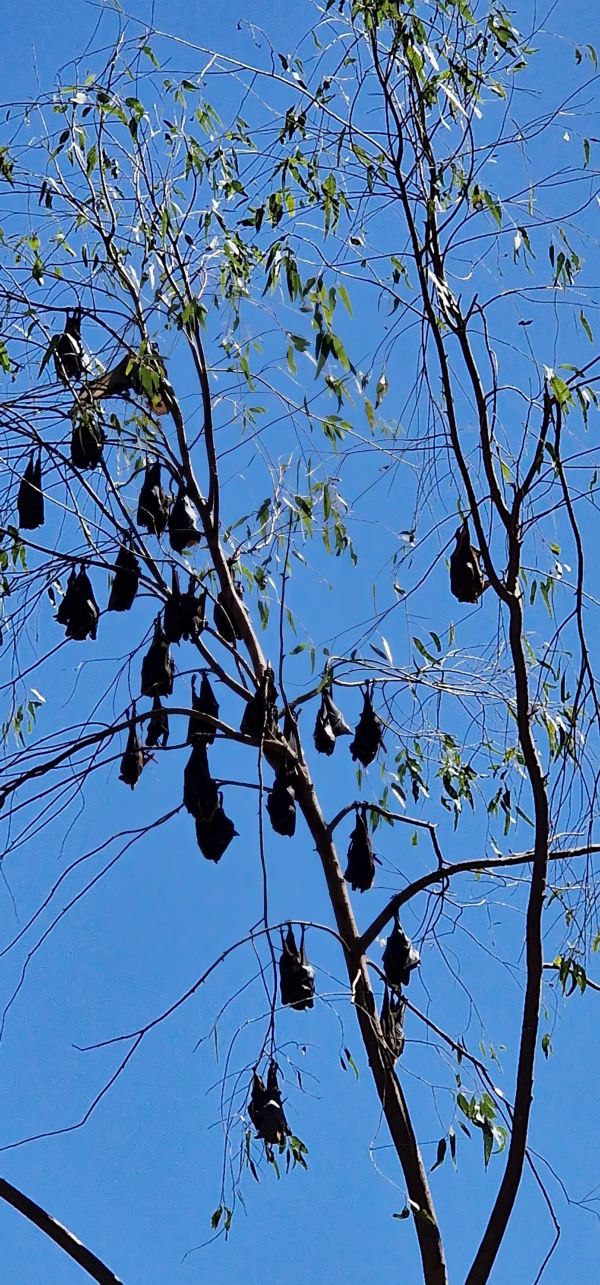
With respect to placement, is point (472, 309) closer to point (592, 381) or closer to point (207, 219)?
point (592, 381)

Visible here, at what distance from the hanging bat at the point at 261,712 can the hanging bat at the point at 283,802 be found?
3.1 inches

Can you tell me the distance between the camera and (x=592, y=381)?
244cm

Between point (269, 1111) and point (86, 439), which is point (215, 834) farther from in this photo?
point (86, 439)

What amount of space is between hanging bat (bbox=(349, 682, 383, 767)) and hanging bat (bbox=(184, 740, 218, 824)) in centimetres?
34

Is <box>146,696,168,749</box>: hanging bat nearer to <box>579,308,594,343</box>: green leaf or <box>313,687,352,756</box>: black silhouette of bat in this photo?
<box>313,687,352,756</box>: black silhouette of bat

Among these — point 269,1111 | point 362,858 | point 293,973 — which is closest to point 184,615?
point 362,858

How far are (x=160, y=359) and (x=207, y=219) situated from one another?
1.36 ft

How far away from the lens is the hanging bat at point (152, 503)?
3.16m

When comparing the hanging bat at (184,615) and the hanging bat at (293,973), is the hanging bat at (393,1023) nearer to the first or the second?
the hanging bat at (293,973)

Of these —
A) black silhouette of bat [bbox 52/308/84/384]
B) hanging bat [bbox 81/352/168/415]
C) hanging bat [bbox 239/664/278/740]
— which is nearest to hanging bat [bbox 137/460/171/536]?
hanging bat [bbox 81/352/168/415]

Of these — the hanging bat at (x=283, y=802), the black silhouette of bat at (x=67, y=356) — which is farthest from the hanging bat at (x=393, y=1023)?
the black silhouette of bat at (x=67, y=356)

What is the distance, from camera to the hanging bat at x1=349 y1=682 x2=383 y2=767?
3.11 meters

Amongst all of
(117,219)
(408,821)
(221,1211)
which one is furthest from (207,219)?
(221,1211)

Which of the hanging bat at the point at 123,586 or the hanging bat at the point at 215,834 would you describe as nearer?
the hanging bat at the point at 215,834
